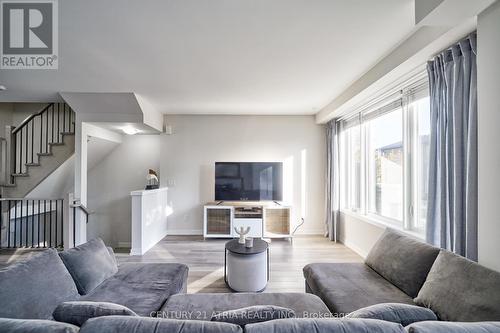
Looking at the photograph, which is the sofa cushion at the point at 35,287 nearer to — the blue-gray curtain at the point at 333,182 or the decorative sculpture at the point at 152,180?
the decorative sculpture at the point at 152,180

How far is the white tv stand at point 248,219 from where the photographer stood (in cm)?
451

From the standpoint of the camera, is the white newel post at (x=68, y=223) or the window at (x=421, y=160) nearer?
the window at (x=421, y=160)

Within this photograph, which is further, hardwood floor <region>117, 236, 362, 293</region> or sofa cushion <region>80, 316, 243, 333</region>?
hardwood floor <region>117, 236, 362, 293</region>

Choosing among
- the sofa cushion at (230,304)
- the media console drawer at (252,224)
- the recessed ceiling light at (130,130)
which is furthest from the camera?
the media console drawer at (252,224)

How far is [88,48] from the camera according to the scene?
7.57 feet

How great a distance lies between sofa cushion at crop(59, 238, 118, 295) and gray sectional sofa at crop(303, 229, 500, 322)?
1.82 metres

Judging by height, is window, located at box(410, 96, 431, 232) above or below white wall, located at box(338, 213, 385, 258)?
above

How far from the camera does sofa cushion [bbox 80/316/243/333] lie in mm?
851

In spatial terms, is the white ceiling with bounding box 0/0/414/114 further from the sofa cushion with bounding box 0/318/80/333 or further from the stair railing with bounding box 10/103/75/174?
the sofa cushion with bounding box 0/318/80/333

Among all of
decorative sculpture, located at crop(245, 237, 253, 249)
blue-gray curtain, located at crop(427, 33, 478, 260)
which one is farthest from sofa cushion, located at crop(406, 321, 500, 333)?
decorative sculpture, located at crop(245, 237, 253, 249)

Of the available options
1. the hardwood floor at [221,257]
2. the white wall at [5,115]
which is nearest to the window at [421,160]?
the hardwood floor at [221,257]

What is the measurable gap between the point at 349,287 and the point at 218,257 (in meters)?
2.30

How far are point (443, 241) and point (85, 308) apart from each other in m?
2.65

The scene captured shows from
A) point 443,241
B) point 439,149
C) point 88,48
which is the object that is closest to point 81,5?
point 88,48
